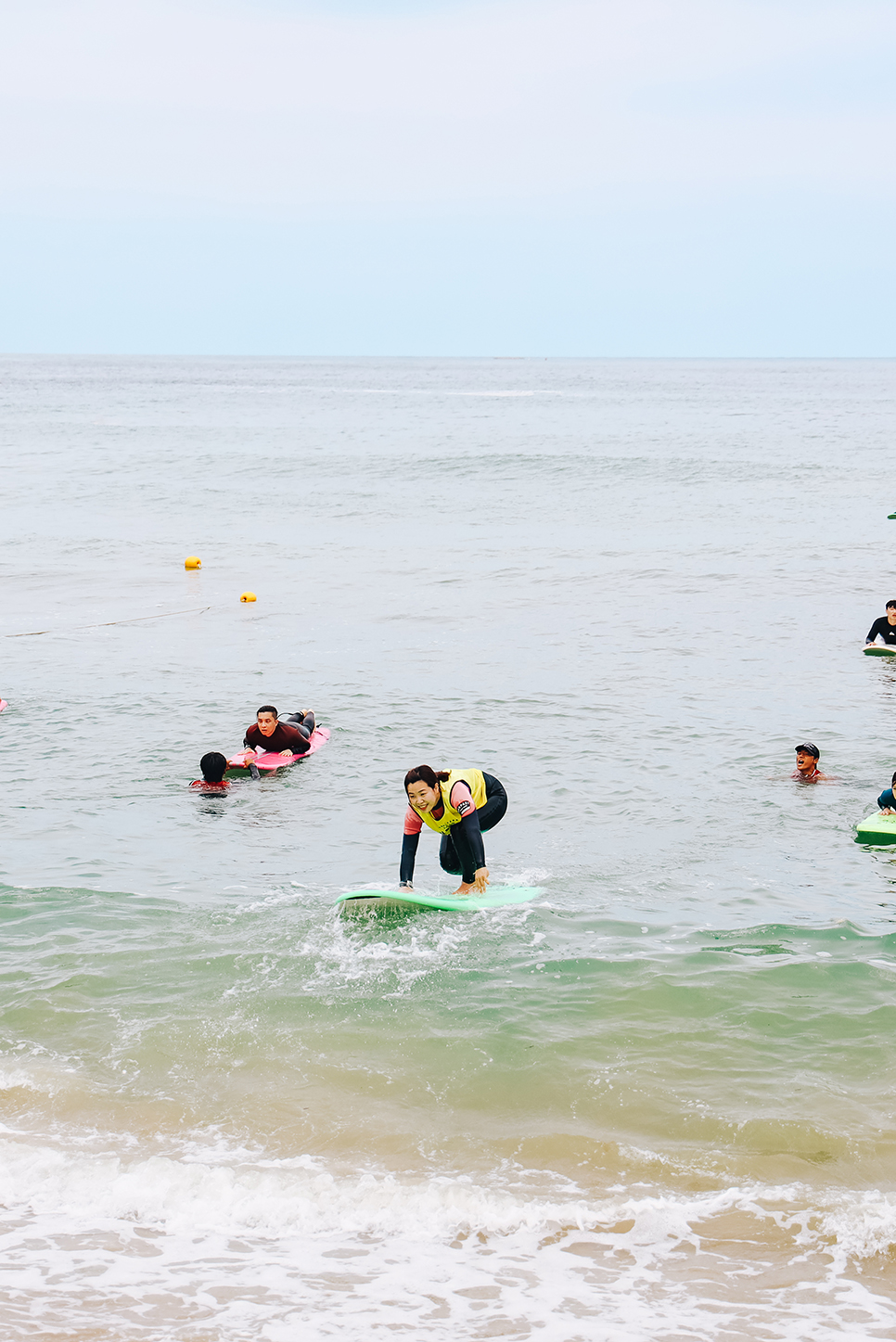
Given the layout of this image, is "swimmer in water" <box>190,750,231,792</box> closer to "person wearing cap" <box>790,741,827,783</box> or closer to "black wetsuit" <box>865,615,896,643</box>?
"person wearing cap" <box>790,741,827,783</box>

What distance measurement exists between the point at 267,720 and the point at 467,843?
5.25m

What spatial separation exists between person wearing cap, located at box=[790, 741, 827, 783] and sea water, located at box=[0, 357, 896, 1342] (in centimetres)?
18

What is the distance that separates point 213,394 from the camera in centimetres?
14038

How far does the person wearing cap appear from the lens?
1418 cm

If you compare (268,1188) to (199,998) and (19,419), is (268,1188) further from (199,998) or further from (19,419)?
(19,419)

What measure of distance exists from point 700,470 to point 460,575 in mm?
27295

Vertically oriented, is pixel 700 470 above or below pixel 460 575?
above

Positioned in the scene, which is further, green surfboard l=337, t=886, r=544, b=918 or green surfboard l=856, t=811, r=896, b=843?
green surfboard l=856, t=811, r=896, b=843

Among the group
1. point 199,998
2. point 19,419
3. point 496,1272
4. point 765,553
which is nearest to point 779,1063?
point 496,1272

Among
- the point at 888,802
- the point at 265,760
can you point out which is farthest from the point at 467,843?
the point at 265,760

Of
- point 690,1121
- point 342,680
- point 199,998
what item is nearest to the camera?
point 690,1121

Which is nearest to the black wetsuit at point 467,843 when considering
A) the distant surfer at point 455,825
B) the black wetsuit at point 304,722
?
the distant surfer at point 455,825

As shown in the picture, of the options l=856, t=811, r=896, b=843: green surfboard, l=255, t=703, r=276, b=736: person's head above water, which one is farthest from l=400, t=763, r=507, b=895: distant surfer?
l=255, t=703, r=276, b=736: person's head above water

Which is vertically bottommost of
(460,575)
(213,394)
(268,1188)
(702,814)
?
(268,1188)
